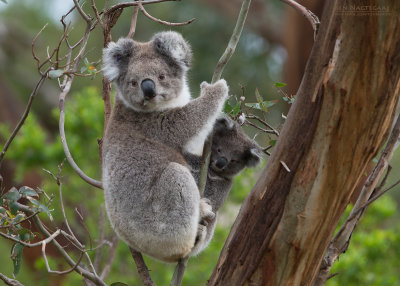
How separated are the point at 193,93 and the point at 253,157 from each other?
20.9 feet

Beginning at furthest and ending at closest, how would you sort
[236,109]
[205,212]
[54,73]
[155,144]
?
1. [155,144]
2. [205,212]
3. [236,109]
4. [54,73]

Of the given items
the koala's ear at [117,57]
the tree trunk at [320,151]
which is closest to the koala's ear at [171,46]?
the koala's ear at [117,57]

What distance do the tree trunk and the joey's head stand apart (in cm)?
123

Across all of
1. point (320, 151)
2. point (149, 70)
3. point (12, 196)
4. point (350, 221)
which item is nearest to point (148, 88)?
point (149, 70)

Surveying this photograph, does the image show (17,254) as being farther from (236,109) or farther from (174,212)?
(236,109)

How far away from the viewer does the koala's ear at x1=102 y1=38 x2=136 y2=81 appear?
3.81 m

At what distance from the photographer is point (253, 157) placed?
13.8ft

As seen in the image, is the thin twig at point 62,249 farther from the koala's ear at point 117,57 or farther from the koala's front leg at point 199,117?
the koala's ear at point 117,57

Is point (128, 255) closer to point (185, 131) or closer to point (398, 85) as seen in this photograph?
point (185, 131)

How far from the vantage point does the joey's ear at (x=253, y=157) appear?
4160 millimetres

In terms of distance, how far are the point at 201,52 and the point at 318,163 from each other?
428 inches

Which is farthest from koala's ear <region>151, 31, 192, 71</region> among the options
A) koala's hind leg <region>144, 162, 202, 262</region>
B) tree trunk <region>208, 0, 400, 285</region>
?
tree trunk <region>208, 0, 400, 285</region>

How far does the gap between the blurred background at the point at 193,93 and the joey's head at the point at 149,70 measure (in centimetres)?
44

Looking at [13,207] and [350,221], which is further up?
[350,221]
